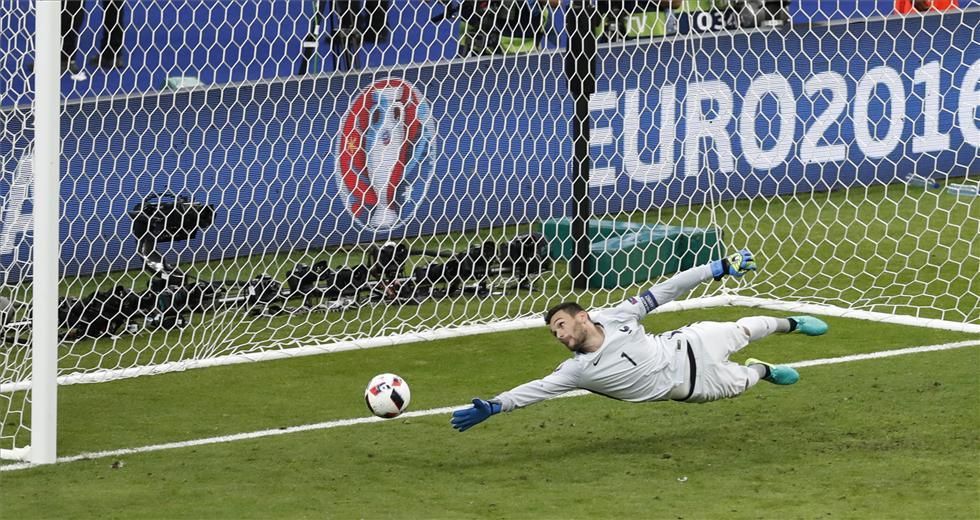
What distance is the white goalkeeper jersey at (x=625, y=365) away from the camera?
7887mm

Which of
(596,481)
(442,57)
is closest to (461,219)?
(442,57)

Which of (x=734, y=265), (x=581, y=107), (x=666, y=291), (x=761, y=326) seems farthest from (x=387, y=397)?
(x=581, y=107)

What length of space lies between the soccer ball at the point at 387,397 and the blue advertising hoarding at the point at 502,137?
3.58 metres

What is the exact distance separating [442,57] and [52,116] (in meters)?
5.49

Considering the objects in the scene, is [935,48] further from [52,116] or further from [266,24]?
[52,116]

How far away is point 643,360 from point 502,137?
4.92 metres

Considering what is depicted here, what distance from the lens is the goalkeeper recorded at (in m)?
7.87

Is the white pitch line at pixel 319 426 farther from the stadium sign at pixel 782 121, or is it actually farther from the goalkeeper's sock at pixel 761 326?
the stadium sign at pixel 782 121

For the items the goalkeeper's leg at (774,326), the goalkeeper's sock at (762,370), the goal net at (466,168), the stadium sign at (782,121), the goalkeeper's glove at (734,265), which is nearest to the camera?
the goalkeeper's glove at (734,265)

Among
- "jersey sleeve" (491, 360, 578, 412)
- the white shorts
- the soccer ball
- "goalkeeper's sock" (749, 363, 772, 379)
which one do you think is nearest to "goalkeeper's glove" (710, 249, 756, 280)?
the white shorts

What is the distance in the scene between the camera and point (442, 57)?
1291 cm

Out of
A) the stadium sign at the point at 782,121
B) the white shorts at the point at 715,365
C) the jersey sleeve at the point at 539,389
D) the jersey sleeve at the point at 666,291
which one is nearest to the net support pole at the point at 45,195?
the jersey sleeve at the point at 539,389

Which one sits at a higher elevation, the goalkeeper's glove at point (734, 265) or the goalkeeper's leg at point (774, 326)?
the goalkeeper's glove at point (734, 265)

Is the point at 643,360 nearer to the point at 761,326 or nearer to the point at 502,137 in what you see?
the point at 761,326
